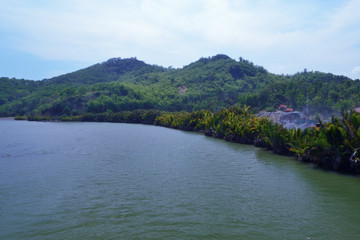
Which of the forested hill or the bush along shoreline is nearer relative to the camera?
the bush along shoreline

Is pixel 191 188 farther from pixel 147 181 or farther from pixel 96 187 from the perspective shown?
pixel 96 187

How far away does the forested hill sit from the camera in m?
54.8

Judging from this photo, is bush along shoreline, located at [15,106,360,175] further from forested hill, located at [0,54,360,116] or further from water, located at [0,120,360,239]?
forested hill, located at [0,54,360,116]

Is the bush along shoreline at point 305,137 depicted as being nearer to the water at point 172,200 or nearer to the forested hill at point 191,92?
the water at point 172,200

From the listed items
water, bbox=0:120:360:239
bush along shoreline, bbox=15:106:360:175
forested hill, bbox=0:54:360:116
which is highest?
forested hill, bbox=0:54:360:116

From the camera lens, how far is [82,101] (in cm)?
7925

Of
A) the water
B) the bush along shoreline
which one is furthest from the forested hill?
the water

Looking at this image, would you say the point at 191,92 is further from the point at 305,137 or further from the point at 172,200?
the point at 172,200

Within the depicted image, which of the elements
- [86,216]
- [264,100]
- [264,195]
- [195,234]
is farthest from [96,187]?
[264,100]

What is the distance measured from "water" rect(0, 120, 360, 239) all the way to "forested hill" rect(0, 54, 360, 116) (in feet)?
103

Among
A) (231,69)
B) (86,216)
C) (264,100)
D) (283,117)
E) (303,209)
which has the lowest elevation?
(86,216)

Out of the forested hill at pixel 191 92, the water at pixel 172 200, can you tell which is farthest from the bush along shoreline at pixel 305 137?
the forested hill at pixel 191 92

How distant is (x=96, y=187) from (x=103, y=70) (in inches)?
5381

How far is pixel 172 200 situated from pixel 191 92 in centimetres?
8210
